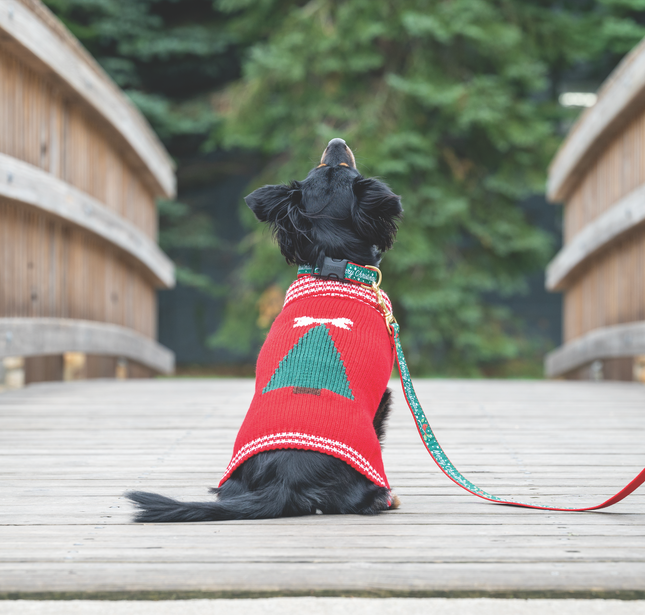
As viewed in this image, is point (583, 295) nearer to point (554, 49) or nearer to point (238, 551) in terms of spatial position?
point (554, 49)

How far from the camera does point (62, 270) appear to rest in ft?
15.9

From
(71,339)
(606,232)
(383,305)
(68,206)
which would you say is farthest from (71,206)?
(606,232)

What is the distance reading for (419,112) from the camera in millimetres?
8938

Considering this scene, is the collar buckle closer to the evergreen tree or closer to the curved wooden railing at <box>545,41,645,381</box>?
the curved wooden railing at <box>545,41,645,381</box>

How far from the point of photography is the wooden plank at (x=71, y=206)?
3867 millimetres

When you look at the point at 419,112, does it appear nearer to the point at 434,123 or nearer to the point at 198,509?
the point at 434,123

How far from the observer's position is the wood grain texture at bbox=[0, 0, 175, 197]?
3.87 m

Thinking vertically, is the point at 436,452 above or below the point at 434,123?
below

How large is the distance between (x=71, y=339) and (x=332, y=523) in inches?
130

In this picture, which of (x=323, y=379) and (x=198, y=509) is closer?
(x=198, y=509)

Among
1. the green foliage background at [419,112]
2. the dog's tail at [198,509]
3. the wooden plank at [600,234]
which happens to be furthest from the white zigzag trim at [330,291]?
the green foliage background at [419,112]

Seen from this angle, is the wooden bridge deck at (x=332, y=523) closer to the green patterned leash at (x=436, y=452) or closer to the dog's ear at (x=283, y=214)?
the green patterned leash at (x=436, y=452)

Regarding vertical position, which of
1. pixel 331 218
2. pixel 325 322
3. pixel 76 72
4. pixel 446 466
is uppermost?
pixel 76 72

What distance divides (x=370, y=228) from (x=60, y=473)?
1.28m
